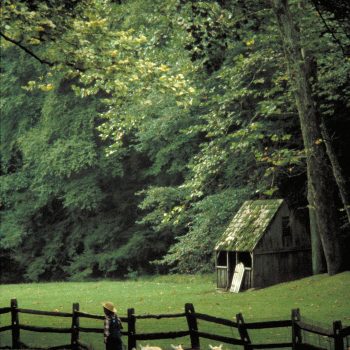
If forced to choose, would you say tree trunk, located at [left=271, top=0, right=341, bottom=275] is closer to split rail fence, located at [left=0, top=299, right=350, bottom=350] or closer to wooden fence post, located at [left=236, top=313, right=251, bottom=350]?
split rail fence, located at [left=0, top=299, right=350, bottom=350]

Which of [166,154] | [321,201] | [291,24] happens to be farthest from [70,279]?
[291,24]

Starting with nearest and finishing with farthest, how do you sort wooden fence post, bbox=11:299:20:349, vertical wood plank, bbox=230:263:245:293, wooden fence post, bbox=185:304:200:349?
1. wooden fence post, bbox=185:304:200:349
2. wooden fence post, bbox=11:299:20:349
3. vertical wood plank, bbox=230:263:245:293

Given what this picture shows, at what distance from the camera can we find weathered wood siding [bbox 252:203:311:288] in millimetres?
32688

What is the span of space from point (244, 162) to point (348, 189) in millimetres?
6585

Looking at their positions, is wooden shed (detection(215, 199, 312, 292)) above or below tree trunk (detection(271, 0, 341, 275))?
below

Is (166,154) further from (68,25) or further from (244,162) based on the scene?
(68,25)

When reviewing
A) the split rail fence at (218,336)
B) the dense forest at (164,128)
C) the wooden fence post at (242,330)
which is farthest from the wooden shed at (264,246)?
the wooden fence post at (242,330)

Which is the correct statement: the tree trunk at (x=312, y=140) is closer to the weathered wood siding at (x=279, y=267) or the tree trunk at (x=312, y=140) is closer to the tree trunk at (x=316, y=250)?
the tree trunk at (x=316, y=250)

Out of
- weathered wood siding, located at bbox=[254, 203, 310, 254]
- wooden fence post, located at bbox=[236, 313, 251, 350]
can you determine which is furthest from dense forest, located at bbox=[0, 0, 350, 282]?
wooden fence post, located at bbox=[236, 313, 251, 350]

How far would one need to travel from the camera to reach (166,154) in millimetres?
44281

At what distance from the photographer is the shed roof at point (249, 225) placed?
3278 cm

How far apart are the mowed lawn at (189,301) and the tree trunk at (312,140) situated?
1417 mm

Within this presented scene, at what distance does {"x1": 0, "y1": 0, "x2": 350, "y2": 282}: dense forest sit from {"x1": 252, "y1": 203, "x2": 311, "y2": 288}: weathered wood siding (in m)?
0.89

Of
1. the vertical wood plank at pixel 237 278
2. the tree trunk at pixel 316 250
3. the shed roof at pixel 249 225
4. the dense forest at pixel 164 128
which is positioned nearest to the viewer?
the dense forest at pixel 164 128
